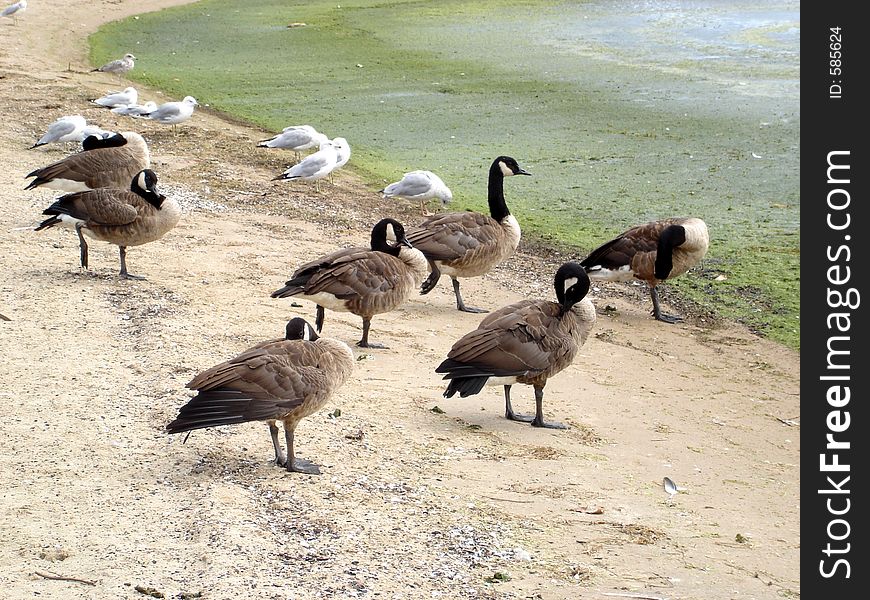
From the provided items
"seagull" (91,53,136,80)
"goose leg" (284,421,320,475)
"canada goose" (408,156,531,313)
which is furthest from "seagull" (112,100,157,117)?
"goose leg" (284,421,320,475)

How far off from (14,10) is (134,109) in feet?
45.0

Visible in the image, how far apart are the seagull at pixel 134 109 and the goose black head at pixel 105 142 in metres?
4.33

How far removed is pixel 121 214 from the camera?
10.5 metres

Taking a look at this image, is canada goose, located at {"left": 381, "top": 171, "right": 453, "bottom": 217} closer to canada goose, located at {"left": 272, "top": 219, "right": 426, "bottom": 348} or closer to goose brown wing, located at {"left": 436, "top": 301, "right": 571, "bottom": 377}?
canada goose, located at {"left": 272, "top": 219, "right": 426, "bottom": 348}

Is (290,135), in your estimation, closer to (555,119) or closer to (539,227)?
(539,227)

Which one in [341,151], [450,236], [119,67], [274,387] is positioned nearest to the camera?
[274,387]

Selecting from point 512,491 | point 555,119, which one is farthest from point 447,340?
point 555,119

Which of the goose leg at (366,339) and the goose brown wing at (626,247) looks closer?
the goose leg at (366,339)

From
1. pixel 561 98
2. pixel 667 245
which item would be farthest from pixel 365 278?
pixel 561 98

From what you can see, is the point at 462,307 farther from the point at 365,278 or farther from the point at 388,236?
the point at 365,278

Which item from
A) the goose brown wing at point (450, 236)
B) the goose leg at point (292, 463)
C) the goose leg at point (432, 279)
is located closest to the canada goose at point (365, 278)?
the goose leg at point (432, 279)

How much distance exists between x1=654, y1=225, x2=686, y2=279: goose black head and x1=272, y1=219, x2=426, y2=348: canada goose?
2.96 metres

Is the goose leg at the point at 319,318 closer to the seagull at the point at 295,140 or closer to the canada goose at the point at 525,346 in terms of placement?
the canada goose at the point at 525,346

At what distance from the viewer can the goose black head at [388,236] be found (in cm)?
976
